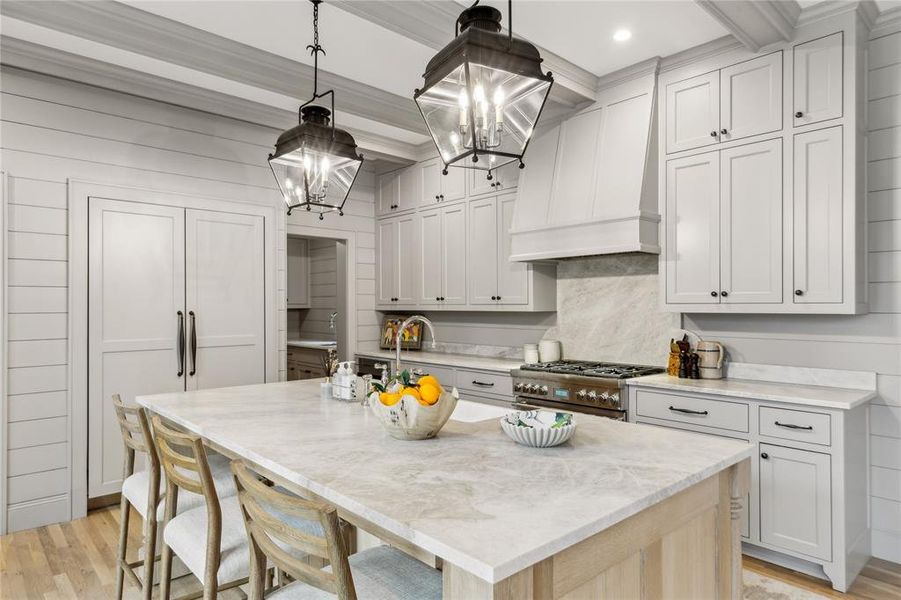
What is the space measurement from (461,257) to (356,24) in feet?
7.26

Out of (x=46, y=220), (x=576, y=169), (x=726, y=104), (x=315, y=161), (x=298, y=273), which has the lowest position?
(x=298, y=273)

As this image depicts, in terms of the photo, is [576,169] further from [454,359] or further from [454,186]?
[454,359]

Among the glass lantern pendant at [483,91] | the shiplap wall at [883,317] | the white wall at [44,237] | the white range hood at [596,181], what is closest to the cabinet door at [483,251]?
the white range hood at [596,181]

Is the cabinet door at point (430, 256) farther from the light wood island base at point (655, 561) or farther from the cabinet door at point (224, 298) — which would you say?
the light wood island base at point (655, 561)

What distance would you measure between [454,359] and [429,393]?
2894mm

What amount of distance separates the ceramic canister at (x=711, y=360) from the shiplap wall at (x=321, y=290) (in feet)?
14.7

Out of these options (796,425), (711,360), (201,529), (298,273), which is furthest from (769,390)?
(298,273)

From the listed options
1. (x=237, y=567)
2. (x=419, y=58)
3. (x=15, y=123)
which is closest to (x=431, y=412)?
(x=237, y=567)

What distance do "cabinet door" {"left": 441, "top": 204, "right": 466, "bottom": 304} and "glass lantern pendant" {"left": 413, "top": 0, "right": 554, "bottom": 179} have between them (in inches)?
116

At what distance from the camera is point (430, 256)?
5.16m

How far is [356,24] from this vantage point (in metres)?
3.06

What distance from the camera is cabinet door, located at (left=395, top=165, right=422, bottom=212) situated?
533cm

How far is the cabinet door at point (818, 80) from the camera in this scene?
279cm

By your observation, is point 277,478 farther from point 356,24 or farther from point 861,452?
point 861,452
